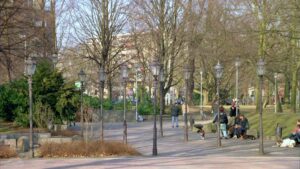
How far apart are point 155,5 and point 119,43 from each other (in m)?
6.73

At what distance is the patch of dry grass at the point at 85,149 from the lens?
18844 mm

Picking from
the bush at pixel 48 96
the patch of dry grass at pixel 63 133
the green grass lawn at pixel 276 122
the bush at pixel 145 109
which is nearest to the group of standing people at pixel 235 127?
the green grass lawn at pixel 276 122

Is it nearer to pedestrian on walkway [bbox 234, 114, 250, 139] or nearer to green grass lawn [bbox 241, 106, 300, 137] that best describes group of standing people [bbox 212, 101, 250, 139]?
pedestrian on walkway [bbox 234, 114, 250, 139]

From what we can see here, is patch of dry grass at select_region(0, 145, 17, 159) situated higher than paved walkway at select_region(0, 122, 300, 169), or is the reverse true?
patch of dry grass at select_region(0, 145, 17, 159)

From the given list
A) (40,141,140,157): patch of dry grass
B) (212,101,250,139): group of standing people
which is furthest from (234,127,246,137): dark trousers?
(40,141,140,157): patch of dry grass

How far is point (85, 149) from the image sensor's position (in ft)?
62.5

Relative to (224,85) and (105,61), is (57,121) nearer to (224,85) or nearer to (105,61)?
(105,61)

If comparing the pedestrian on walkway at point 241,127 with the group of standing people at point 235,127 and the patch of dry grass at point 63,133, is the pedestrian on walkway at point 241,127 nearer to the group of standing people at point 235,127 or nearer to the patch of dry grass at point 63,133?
the group of standing people at point 235,127

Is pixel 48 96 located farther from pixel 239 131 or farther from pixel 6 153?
pixel 6 153

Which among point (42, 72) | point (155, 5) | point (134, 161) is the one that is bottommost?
point (134, 161)

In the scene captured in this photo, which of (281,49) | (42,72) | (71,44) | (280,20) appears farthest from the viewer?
(71,44)

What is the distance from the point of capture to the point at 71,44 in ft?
176

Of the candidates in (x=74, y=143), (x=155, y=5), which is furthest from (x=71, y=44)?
(x=74, y=143)

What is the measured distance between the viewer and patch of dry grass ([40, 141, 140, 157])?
18.8 meters
